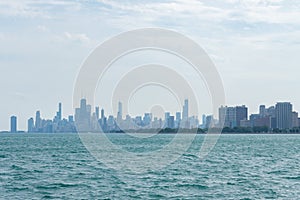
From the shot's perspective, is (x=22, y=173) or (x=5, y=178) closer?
(x=5, y=178)

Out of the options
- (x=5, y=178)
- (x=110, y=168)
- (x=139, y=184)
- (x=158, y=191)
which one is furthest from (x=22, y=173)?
(x=158, y=191)

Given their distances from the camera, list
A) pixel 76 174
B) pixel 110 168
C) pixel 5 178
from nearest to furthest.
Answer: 1. pixel 5 178
2. pixel 76 174
3. pixel 110 168

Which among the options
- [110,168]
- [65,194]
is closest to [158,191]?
[65,194]

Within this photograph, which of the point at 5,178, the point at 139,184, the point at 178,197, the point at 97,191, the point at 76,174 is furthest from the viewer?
the point at 76,174

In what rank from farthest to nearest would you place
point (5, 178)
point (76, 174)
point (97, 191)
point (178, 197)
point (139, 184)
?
1. point (76, 174)
2. point (5, 178)
3. point (139, 184)
4. point (97, 191)
5. point (178, 197)

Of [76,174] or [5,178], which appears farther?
[76,174]

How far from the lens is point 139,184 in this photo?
4944cm

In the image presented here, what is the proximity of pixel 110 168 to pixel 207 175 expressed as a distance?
12.8 metres

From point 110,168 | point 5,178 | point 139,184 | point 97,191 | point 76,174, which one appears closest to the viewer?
point 97,191

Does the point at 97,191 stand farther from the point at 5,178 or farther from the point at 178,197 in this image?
the point at 5,178

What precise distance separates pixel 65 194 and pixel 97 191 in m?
2.85

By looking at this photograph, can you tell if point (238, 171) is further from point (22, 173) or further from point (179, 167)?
point (22, 173)

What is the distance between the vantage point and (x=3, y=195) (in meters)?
43.6

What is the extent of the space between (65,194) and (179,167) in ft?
87.6
